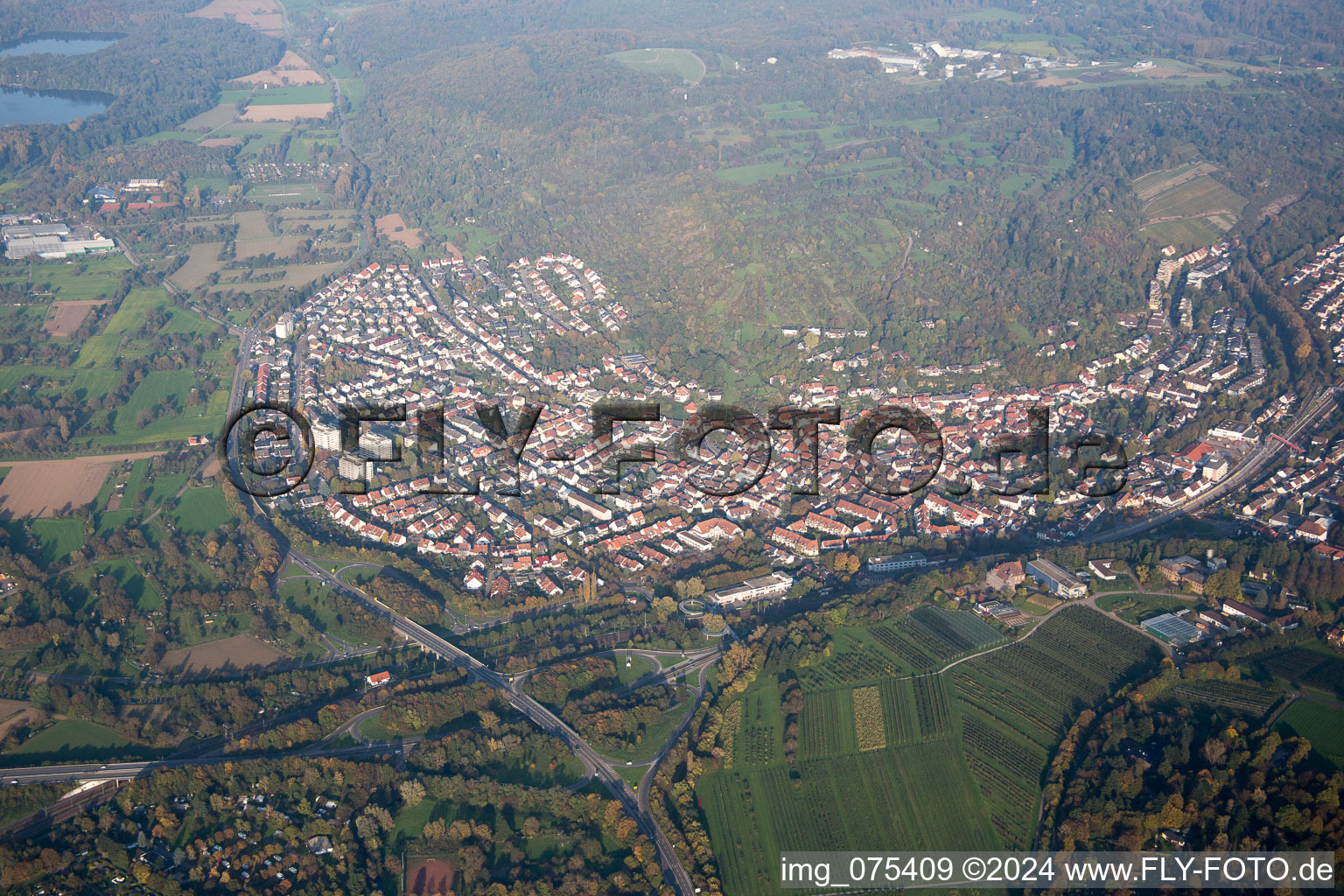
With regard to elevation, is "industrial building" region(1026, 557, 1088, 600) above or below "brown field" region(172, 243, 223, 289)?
below

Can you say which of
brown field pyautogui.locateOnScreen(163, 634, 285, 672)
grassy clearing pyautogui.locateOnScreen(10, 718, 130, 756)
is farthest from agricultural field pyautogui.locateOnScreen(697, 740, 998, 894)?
grassy clearing pyautogui.locateOnScreen(10, 718, 130, 756)

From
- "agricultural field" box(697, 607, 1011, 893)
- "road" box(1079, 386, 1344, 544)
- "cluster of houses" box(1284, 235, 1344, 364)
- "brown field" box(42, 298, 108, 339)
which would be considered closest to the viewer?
"agricultural field" box(697, 607, 1011, 893)

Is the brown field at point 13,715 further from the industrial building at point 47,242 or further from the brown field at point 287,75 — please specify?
the brown field at point 287,75

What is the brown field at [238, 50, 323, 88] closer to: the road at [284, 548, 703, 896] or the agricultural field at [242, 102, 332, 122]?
the agricultural field at [242, 102, 332, 122]

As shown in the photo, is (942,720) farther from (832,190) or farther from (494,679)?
(832,190)

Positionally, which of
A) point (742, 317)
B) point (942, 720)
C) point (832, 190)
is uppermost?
point (832, 190)

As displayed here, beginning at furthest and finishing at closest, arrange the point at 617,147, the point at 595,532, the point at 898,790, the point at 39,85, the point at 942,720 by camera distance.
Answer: the point at 39,85 → the point at 617,147 → the point at 595,532 → the point at 942,720 → the point at 898,790

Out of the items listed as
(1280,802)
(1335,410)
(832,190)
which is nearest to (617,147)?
(832,190)

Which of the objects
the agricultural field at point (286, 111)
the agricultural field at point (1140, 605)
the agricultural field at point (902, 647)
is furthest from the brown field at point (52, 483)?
the agricultural field at point (286, 111)
